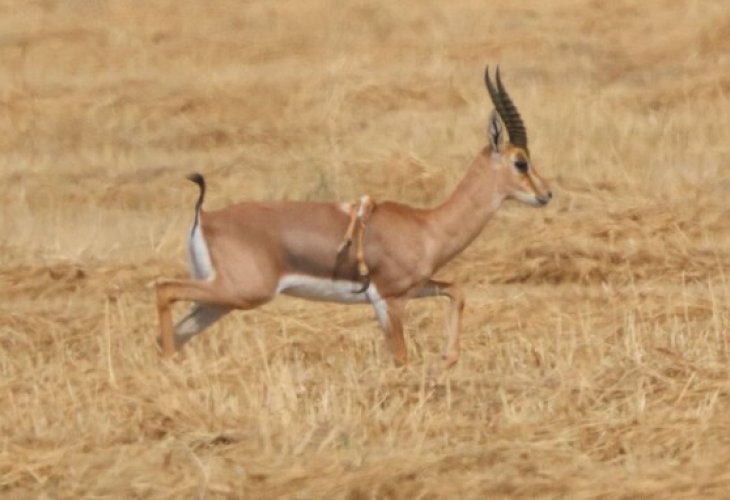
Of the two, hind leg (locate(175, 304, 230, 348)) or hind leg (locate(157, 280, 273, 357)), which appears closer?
hind leg (locate(157, 280, 273, 357))

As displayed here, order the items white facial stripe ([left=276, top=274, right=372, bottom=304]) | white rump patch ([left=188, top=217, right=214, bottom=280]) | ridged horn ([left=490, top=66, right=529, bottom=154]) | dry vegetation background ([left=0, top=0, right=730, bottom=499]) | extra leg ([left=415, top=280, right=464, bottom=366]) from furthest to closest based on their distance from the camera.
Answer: ridged horn ([left=490, top=66, right=529, bottom=154]) → white facial stripe ([left=276, top=274, right=372, bottom=304]) → white rump patch ([left=188, top=217, right=214, bottom=280]) → extra leg ([left=415, top=280, right=464, bottom=366]) → dry vegetation background ([left=0, top=0, right=730, bottom=499])

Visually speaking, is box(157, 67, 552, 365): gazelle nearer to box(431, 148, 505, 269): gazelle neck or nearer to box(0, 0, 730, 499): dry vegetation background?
box(431, 148, 505, 269): gazelle neck

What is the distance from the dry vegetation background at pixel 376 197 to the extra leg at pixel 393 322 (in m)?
0.16

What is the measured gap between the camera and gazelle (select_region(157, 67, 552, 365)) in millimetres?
10242

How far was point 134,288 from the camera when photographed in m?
12.0

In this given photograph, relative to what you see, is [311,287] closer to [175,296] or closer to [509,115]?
[175,296]

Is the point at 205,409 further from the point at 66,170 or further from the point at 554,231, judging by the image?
the point at 66,170

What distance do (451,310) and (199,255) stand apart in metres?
1.15

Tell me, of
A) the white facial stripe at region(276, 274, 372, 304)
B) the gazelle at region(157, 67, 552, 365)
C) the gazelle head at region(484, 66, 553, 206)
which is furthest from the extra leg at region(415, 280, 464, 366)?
the gazelle head at region(484, 66, 553, 206)

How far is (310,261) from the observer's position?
10391mm

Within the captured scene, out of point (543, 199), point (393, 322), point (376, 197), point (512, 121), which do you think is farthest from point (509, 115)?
point (376, 197)

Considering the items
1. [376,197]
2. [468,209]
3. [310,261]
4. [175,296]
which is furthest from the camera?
[376,197]

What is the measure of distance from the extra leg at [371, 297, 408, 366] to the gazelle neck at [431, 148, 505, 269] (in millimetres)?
450

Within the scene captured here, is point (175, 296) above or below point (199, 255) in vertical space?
below
